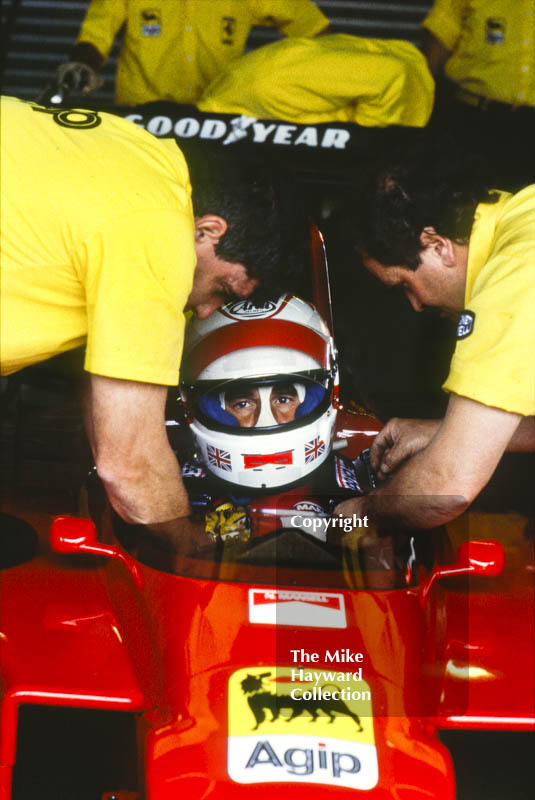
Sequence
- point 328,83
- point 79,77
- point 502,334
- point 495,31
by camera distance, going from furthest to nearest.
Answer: point 495,31, point 79,77, point 328,83, point 502,334

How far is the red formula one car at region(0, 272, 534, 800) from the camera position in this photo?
5.62 feet

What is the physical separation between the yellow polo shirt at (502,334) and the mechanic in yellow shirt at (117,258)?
0.56m

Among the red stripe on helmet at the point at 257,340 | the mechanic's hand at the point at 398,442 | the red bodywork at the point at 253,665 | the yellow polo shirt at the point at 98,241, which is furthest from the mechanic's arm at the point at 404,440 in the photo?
the yellow polo shirt at the point at 98,241

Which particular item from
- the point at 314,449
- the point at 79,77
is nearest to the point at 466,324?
the point at 314,449

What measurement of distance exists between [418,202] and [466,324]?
1.56ft

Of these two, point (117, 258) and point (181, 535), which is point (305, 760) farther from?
point (117, 258)

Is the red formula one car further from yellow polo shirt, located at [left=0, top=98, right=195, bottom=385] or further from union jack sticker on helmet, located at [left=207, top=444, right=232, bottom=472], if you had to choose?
yellow polo shirt, located at [left=0, top=98, right=195, bottom=385]

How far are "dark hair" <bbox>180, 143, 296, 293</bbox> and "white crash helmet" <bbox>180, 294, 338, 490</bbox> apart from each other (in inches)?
9.8

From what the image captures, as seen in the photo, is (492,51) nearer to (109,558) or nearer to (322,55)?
(322,55)

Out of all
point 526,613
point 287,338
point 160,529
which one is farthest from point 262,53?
point 526,613

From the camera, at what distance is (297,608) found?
1.95 metres

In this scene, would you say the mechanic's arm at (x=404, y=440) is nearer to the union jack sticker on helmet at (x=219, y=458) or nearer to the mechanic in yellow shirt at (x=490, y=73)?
the union jack sticker on helmet at (x=219, y=458)

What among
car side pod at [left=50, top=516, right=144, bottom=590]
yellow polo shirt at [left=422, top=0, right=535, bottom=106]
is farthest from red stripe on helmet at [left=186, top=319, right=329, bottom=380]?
yellow polo shirt at [left=422, top=0, right=535, bottom=106]

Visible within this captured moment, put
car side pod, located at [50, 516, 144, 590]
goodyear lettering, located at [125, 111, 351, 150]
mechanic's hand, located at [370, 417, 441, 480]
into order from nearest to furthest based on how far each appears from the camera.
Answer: car side pod, located at [50, 516, 144, 590] < mechanic's hand, located at [370, 417, 441, 480] < goodyear lettering, located at [125, 111, 351, 150]
